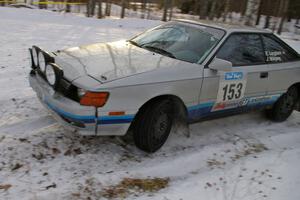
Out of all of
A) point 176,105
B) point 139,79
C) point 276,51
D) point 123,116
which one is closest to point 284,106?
point 276,51

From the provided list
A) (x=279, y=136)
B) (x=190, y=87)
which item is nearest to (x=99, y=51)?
(x=190, y=87)

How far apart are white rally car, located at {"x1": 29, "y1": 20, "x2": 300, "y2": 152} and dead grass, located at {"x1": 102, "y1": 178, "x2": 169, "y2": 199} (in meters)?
0.48

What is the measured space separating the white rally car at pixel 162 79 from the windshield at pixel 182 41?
13 millimetres

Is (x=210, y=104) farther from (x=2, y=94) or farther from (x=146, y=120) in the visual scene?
(x=2, y=94)

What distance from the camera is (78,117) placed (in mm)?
3244

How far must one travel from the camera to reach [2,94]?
190 inches

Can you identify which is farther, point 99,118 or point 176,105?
point 176,105

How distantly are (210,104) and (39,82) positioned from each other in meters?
2.04

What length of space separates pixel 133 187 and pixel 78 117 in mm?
854

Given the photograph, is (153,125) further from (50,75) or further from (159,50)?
(50,75)

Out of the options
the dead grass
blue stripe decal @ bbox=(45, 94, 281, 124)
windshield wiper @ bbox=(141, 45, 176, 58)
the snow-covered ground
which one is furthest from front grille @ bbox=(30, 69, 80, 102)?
windshield wiper @ bbox=(141, 45, 176, 58)

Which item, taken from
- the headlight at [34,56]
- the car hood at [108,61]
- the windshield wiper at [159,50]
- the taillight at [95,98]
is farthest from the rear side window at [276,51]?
the headlight at [34,56]

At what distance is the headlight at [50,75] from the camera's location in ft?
11.4

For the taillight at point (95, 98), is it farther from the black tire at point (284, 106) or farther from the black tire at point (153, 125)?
the black tire at point (284, 106)
